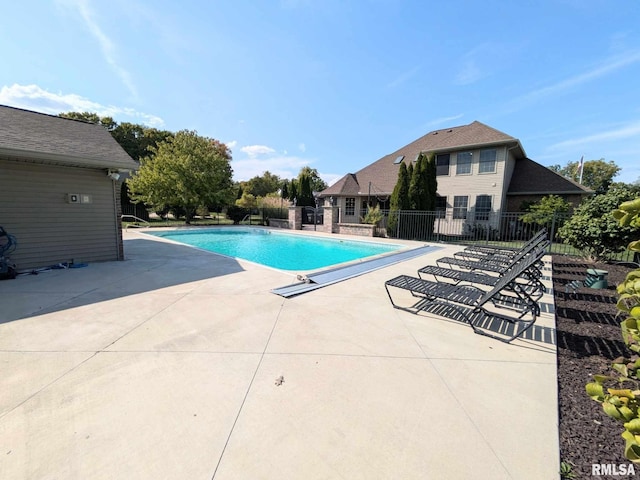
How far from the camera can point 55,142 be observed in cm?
688

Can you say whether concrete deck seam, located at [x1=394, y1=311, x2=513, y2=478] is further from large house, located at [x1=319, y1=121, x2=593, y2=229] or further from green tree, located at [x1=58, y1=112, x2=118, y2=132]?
green tree, located at [x1=58, y1=112, x2=118, y2=132]

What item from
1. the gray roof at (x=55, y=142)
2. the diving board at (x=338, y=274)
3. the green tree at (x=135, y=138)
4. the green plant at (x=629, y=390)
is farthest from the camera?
the green tree at (x=135, y=138)

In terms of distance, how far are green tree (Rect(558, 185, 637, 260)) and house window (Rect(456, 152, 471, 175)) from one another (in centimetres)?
992

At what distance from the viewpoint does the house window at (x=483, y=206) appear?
54.5 feet

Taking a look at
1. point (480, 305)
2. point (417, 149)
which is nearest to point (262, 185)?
point (417, 149)

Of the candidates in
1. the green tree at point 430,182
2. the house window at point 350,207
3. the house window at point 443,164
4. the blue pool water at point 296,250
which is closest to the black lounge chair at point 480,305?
the blue pool water at point 296,250

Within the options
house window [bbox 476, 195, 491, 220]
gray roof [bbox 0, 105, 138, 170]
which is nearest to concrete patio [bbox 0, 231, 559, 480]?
gray roof [bbox 0, 105, 138, 170]

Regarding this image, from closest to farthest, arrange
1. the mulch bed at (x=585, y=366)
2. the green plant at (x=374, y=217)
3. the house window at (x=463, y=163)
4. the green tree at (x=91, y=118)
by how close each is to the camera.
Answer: the mulch bed at (x=585, y=366)
the green plant at (x=374, y=217)
the house window at (x=463, y=163)
the green tree at (x=91, y=118)

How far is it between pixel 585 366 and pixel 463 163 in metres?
17.3

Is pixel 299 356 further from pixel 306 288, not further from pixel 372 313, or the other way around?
pixel 306 288

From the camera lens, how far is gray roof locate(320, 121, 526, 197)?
1642cm

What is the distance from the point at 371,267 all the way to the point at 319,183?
47724 millimetres

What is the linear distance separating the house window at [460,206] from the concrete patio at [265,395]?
49.6 feet

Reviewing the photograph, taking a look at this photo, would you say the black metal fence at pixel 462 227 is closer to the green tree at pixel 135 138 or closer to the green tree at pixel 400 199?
the green tree at pixel 400 199
